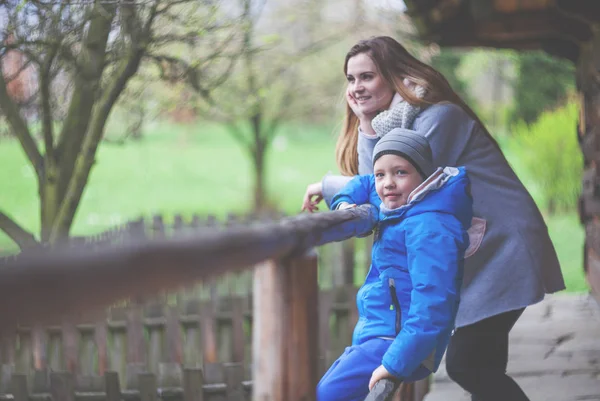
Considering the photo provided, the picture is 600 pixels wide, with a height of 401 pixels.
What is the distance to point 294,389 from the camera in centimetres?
162

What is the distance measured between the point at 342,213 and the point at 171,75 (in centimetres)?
295

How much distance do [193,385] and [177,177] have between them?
902 inches

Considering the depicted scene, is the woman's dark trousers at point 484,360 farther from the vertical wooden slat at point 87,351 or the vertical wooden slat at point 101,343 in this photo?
the vertical wooden slat at point 87,351

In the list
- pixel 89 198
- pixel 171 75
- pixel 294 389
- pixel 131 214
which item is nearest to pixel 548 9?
pixel 171 75

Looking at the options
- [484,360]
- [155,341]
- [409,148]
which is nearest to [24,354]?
[155,341]

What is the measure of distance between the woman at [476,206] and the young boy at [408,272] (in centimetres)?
24

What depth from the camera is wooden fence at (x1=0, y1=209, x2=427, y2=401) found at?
3.44 meters

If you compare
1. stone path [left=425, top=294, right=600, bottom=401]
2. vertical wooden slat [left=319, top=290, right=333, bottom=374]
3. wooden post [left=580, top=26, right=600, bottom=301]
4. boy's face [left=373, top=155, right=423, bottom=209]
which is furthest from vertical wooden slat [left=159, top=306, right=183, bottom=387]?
wooden post [left=580, top=26, right=600, bottom=301]

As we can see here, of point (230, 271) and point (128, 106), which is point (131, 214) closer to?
point (128, 106)

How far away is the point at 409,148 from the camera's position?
2100 mm

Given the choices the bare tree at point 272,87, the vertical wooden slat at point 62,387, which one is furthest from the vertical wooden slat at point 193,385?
the bare tree at point 272,87

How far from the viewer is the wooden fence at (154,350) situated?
3436 mm

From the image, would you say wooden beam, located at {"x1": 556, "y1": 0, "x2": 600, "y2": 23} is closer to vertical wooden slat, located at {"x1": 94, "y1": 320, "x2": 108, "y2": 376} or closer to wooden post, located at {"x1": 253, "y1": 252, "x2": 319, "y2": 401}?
vertical wooden slat, located at {"x1": 94, "y1": 320, "x2": 108, "y2": 376}

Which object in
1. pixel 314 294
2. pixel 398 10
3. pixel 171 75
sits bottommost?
pixel 314 294
